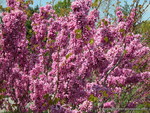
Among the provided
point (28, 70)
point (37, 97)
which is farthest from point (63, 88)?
point (28, 70)

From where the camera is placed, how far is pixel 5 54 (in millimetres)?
3883

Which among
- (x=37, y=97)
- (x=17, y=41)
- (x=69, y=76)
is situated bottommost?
(x=37, y=97)

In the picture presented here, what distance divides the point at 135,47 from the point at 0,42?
259cm

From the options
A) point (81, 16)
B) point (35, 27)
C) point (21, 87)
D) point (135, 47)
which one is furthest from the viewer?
point (35, 27)

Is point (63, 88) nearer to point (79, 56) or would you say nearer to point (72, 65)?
point (72, 65)

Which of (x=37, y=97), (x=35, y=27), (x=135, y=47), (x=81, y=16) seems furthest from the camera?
(x=35, y=27)

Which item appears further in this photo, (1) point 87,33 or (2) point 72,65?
(1) point 87,33

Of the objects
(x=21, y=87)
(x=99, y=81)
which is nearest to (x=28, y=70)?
(x=21, y=87)

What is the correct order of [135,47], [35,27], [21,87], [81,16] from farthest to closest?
Result: [35,27] < [21,87] < [135,47] < [81,16]

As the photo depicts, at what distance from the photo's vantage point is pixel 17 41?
12.4 ft

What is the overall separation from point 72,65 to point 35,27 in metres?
2.78

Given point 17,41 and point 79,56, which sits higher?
point 17,41

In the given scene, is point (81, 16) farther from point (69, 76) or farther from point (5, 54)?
point (5, 54)

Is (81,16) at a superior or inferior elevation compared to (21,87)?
superior
